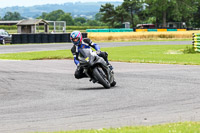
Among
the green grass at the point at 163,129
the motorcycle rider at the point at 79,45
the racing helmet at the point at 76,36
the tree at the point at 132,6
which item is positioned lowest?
the green grass at the point at 163,129

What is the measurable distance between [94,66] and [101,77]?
1.12 ft

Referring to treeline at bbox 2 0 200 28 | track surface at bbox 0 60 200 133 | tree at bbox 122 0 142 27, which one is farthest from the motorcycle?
tree at bbox 122 0 142 27

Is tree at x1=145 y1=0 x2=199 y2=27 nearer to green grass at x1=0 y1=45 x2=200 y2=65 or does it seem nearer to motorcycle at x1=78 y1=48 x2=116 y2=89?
green grass at x1=0 y1=45 x2=200 y2=65

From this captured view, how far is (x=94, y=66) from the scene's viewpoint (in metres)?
11.8

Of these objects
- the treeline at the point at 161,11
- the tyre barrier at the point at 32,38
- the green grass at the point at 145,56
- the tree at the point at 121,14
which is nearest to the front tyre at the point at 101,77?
the green grass at the point at 145,56

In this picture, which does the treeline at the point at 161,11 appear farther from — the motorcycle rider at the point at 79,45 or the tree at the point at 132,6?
the motorcycle rider at the point at 79,45

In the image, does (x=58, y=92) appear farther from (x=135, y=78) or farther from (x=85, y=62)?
(x=135, y=78)

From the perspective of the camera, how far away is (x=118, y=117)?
762cm

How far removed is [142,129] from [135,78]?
789 centimetres

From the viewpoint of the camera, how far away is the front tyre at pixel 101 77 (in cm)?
1170

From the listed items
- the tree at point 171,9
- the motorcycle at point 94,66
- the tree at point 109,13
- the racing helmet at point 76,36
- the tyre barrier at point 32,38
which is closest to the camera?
the racing helmet at point 76,36

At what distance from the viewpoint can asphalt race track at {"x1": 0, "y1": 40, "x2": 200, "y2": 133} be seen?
728 centimetres

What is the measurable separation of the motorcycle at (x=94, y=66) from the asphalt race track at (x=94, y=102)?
0.28 m

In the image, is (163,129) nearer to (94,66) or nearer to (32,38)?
(94,66)
